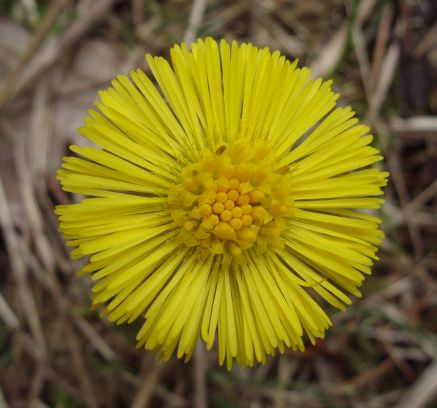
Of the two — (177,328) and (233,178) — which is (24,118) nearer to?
(233,178)

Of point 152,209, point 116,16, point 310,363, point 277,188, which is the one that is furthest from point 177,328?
point 116,16

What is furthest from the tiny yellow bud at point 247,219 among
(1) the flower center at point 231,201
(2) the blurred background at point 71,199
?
(2) the blurred background at point 71,199

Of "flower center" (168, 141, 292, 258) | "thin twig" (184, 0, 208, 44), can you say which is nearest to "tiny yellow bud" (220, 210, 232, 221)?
"flower center" (168, 141, 292, 258)

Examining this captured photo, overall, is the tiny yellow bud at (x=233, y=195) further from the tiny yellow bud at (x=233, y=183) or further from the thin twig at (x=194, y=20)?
the thin twig at (x=194, y=20)

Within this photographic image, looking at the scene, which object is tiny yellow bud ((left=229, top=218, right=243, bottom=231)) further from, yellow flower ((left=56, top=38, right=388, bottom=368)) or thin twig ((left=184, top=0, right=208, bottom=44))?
thin twig ((left=184, top=0, right=208, bottom=44))

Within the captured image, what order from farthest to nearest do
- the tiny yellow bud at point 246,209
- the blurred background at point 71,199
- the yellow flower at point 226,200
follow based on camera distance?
1. the blurred background at point 71,199
2. the tiny yellow bud at point 246,209
3. the yellow flower at point 226,200
